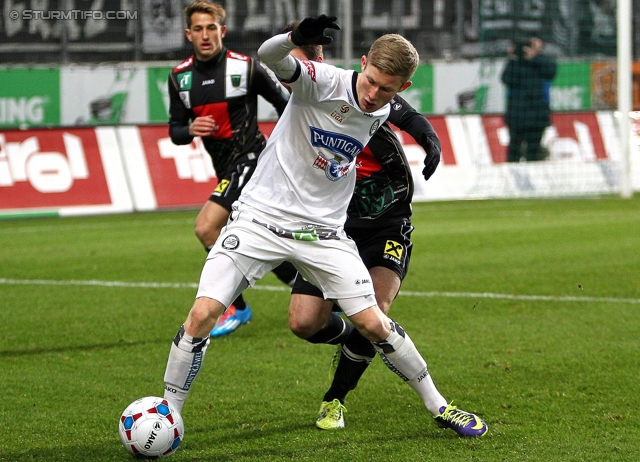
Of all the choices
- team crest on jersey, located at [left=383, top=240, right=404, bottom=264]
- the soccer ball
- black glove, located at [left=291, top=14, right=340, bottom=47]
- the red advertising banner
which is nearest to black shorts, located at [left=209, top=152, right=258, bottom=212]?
team crest on jersey, located at [left=383, top=240, right=404, bottom=264]

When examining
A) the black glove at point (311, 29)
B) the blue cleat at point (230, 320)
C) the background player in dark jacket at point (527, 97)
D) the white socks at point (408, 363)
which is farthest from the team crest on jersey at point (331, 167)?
the background player in dark jacket at point (527, 97)

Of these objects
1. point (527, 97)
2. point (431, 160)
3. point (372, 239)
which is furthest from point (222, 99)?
point (527, 97)

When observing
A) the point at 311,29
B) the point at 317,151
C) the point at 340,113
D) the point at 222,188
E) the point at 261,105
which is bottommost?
the point at 261,105

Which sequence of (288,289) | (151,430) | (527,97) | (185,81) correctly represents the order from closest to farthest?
(151,430) < (185,81) < (288,289) < (527,97)

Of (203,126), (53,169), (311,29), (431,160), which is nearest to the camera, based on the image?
(311,29)

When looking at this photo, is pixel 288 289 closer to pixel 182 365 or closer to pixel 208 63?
pixel 208 63

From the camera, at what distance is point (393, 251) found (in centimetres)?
502

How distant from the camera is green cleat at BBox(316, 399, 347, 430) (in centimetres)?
471

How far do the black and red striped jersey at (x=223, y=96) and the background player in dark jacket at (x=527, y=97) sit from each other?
10.4 metres

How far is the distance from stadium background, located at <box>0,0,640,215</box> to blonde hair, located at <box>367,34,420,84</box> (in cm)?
1096

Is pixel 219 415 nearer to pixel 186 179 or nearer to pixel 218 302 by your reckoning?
pixel 218 302

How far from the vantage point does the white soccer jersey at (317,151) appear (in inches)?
171

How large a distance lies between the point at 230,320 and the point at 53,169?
8.10m

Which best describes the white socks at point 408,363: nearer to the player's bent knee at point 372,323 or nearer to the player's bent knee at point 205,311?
the player's bent knee at point 372,323
